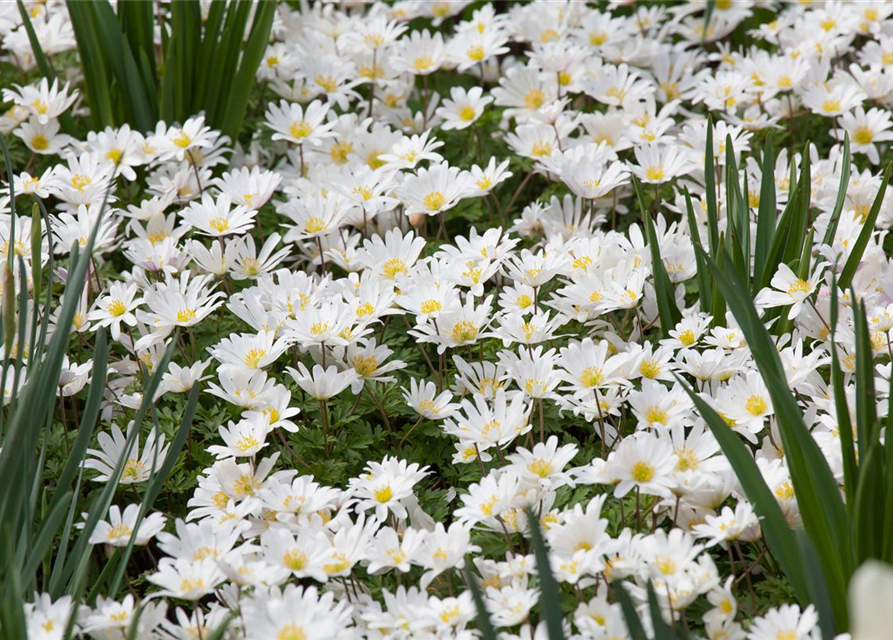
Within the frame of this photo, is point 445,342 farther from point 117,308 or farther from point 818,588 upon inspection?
point 818,588

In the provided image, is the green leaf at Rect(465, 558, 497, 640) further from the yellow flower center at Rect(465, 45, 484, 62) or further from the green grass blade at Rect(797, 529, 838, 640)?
the yellow flower center at Rect(465, 45, 484, 62)

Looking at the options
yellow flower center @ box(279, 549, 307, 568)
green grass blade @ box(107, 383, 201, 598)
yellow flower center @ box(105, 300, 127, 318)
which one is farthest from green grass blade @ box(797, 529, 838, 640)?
yellow flower center @ box(105, 300, 127, 318)

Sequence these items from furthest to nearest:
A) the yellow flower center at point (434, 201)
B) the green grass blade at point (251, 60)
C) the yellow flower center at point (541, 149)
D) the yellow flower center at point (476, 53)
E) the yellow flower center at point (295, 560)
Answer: the yellow flower center at point (476, 53)
the green grass blade at point (251, 60)
the yellow flower center at point (541, 149)
the yellow flower center at point (434, 201)
the yellow flower center at point (295, 560)

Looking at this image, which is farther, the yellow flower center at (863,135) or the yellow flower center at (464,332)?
the yellow flower center at (863,135)

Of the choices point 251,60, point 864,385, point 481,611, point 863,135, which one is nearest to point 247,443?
point 481,611

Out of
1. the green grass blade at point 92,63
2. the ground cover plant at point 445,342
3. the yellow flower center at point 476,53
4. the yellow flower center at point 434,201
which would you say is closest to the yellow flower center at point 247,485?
the ground cover plant at point 445,342

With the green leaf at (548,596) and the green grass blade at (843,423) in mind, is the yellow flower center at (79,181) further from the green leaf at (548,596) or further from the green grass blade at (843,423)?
the green grass blade at (843,423)

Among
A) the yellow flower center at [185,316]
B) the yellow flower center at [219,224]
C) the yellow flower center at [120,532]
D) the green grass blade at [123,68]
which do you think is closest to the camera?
the yellow flower center at [120,532]

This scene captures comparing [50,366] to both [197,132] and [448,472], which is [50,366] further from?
[197,132]

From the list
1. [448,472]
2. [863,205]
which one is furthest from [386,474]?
[863,205]
